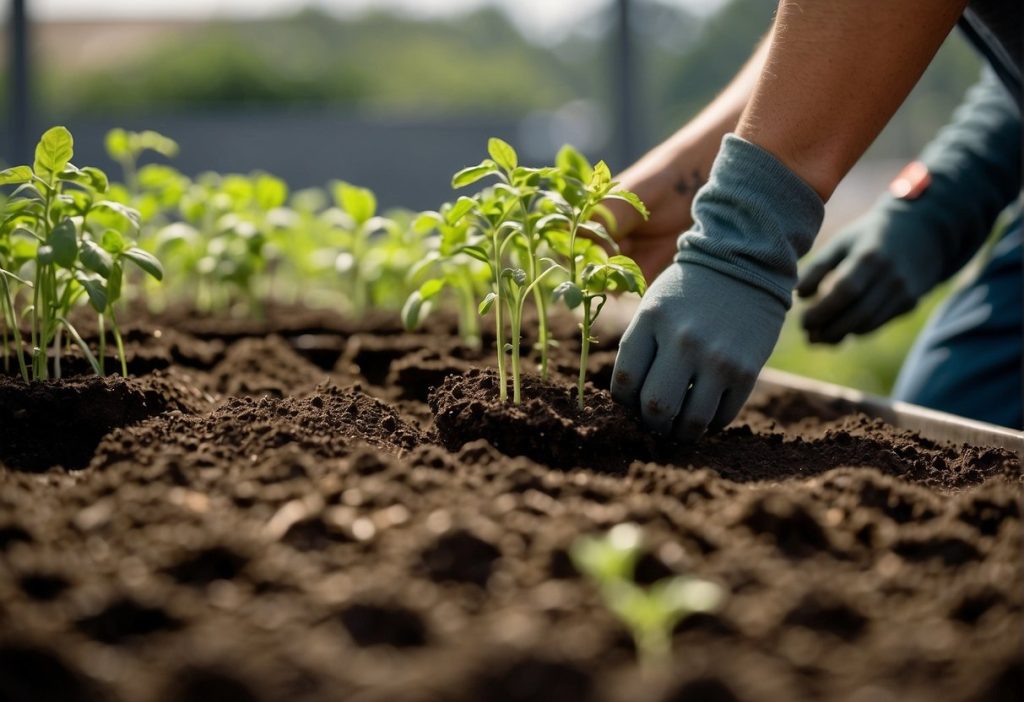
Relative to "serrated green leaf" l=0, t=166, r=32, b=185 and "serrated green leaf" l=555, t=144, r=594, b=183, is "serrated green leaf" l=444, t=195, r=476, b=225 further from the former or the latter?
"serrated green leaf" l=0, t=166, r=32, b=185

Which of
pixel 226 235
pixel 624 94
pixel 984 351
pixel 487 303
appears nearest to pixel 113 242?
pixel 487 303

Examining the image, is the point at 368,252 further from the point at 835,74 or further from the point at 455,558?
the point at 455,558

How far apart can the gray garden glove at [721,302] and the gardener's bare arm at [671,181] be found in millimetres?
460

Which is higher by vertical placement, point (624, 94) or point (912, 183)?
point (624, 94)

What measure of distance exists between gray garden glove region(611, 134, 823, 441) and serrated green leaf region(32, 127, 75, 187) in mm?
910

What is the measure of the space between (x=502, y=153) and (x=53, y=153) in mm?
690

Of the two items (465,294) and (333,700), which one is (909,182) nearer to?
(465,294)

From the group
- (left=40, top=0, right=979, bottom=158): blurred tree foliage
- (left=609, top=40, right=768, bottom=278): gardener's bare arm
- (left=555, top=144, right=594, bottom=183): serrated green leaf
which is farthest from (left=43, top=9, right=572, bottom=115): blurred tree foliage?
(left=555, top=144, right=594, bottom=183): serrated green leaf

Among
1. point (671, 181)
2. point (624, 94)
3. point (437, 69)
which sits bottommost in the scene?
point (671, 181)

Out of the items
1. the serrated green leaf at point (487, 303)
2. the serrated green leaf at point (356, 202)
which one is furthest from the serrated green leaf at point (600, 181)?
the serrated green leaf at point (356, 202)

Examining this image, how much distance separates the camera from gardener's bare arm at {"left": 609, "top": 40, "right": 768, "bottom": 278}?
2105 millimetres

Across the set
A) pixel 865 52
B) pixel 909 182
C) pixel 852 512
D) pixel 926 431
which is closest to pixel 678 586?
pixel 852 512

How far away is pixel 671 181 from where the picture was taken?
6.95 feet

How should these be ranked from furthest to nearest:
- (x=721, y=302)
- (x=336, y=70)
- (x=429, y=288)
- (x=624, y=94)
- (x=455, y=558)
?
(x=336, y=70)
(x=624, y=94)
(x=429, y=288)
(x=721, y=302)
(x=455, y=558)
